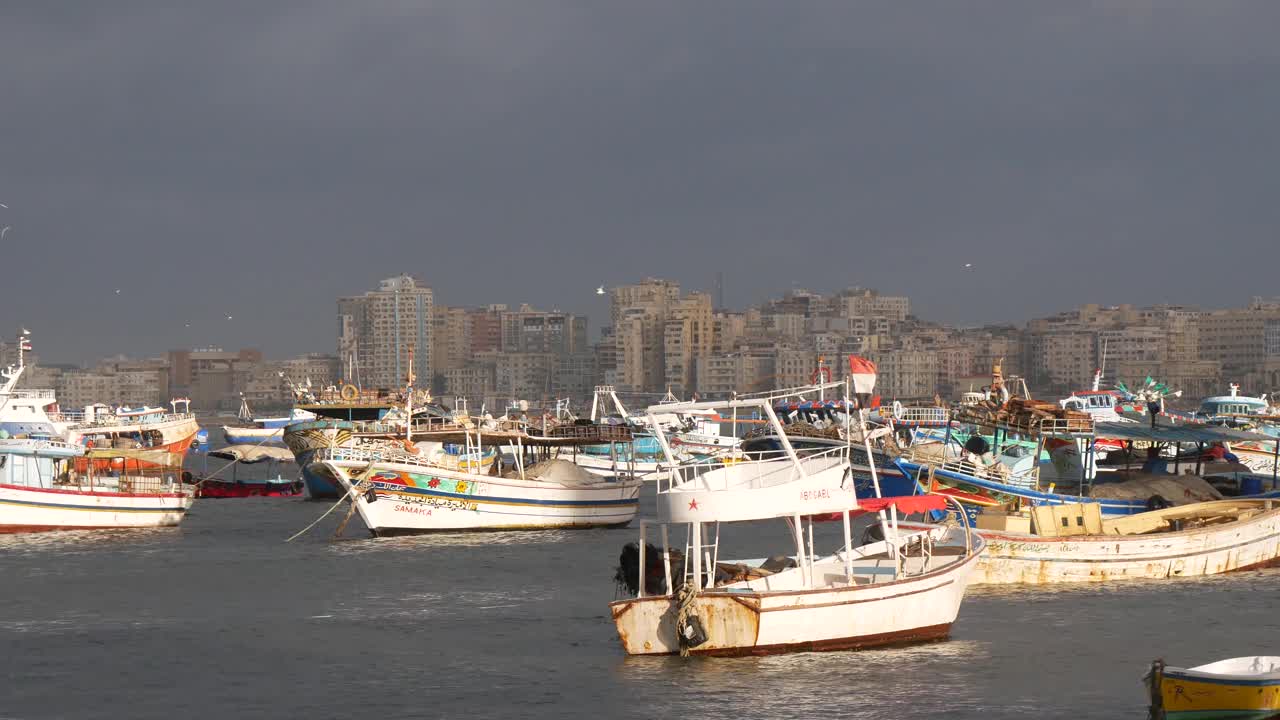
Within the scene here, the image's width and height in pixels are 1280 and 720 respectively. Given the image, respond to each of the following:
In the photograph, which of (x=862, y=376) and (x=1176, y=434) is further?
(x=1176, y=434)

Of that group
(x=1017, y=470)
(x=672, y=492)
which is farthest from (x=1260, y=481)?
(x=672, y=492)

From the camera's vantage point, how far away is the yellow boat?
18969 mm

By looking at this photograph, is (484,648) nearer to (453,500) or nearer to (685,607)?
(685,607)

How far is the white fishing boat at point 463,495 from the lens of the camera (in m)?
45.8

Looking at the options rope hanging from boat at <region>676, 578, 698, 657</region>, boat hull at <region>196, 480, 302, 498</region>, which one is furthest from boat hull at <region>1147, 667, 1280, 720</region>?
boat hull at <region>196, 480, 302, 498</region>

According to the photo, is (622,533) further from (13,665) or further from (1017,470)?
(13,665)

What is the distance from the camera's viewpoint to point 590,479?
51.1 meters

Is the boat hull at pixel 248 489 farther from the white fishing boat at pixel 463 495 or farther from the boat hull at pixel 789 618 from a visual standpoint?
the boat hull at pixel 789 618

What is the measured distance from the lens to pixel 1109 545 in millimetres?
33562

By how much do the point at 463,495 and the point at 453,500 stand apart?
1.08 ft

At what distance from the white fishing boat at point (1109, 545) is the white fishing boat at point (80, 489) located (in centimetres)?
2794

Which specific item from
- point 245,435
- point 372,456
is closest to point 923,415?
point 245,435

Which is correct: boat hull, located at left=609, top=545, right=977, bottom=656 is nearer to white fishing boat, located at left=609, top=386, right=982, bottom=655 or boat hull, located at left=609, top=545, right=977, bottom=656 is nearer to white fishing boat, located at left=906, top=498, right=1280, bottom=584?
white fishing boat, located at left=609, top=386, right=982, bottom=655

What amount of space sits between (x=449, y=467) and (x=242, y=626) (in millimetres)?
16415
